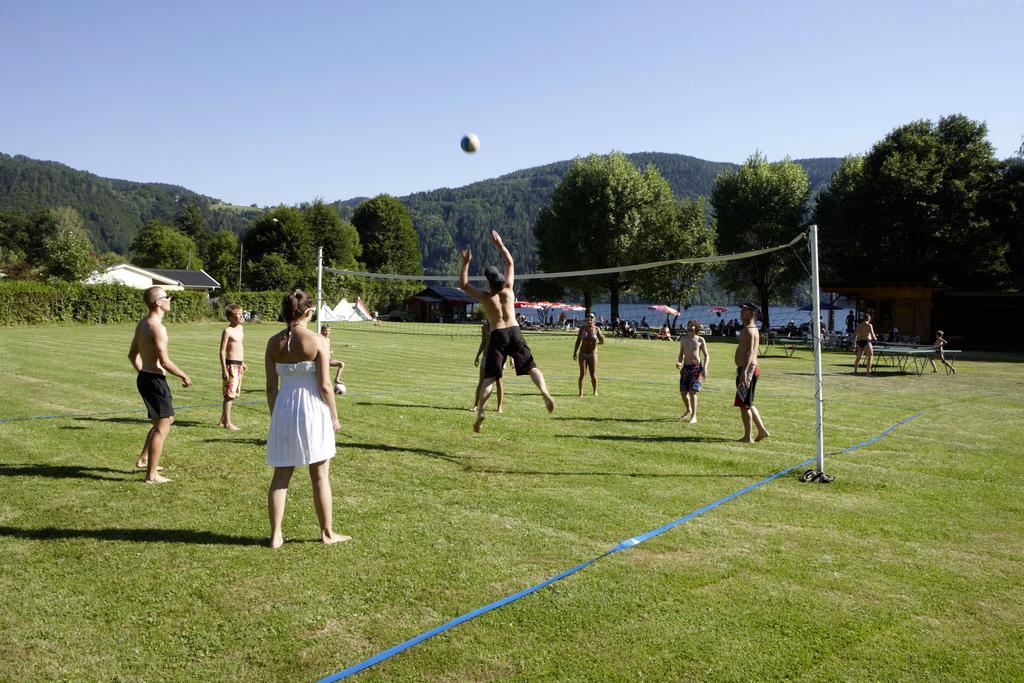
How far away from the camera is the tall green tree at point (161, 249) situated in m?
103

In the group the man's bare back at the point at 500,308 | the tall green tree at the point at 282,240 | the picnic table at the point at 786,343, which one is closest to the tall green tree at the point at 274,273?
the tall green tree at the point at 282,240

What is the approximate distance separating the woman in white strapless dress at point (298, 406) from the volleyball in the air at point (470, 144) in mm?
10229

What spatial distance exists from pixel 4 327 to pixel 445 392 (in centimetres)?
3491

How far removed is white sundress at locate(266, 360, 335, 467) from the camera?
16.8 ft

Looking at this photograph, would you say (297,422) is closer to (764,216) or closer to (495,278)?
(495,278)

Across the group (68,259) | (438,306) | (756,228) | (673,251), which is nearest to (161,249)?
(438,306)

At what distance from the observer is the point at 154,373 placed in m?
7.34

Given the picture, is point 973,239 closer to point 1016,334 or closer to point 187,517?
point 1016,334

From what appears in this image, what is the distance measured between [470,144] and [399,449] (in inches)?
317

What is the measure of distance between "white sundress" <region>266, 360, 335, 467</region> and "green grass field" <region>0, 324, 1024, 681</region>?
79cm

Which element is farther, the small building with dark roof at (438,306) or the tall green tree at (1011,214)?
the small building with dark roof at (438,306)

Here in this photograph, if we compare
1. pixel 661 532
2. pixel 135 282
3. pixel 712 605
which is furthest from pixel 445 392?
pixel 135 282

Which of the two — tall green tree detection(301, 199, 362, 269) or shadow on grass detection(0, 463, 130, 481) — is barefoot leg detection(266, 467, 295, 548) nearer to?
shadow on grass detection(0, 463, 130, 481)

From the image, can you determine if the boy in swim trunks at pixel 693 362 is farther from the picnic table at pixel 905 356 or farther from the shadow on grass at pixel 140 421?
the picnic table at pixel 905 356
